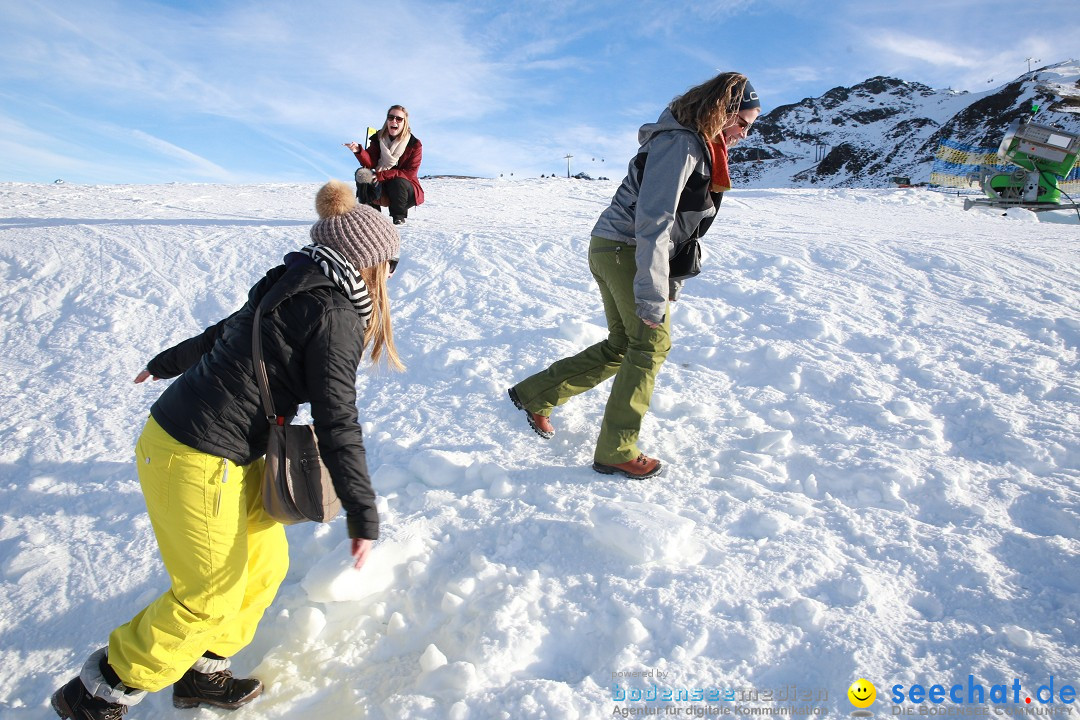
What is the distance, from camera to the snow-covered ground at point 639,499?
191 centimetres

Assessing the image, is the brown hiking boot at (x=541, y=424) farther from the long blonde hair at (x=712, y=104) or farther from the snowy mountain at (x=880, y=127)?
the snowy mountain at (x=880, y=127)

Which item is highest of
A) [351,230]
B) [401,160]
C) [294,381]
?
[401,160]

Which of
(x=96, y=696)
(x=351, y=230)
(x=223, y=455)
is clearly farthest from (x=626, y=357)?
(x=96, y=696)

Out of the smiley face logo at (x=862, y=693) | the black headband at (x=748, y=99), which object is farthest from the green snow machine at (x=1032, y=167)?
the smiley face logo at (x=862, y=693)

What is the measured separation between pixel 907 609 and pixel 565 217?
6852 mm

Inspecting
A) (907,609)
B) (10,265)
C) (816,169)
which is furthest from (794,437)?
(816,169)

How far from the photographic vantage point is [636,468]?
2816mm

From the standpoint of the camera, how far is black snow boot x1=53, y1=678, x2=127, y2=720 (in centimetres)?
168

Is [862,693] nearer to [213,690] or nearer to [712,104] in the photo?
[213,690]

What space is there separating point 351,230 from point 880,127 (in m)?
86.1

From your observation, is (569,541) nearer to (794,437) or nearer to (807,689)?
(807,689)

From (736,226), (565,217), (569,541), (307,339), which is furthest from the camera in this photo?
(565,217)

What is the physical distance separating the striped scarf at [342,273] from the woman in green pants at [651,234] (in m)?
1.21

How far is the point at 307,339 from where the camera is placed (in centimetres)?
167
